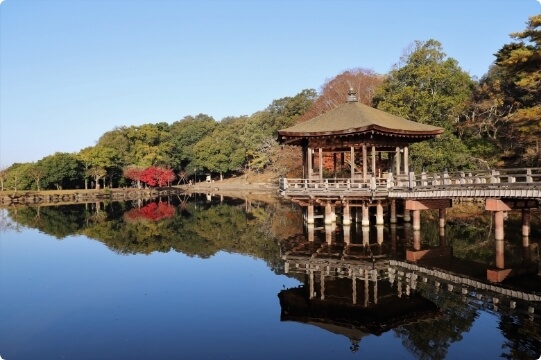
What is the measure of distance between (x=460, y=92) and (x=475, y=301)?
29286 mm

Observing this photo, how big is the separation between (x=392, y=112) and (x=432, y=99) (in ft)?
11.3

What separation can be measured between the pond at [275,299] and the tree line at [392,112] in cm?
881

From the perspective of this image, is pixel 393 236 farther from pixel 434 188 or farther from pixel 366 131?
pixel 366 131

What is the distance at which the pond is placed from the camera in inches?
426

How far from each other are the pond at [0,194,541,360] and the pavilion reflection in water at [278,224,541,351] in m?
0.06

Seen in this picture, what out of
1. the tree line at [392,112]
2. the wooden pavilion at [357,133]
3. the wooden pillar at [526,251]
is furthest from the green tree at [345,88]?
the wooden pillar at [526,251]

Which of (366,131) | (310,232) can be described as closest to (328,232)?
(310,232)

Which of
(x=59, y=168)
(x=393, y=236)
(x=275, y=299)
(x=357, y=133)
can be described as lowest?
(x=275, y=299)

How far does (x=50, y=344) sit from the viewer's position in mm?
11305

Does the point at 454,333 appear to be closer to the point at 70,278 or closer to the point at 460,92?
the point at 70,278

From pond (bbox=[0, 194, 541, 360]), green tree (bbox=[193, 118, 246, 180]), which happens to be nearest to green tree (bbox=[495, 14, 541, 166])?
pond (bbox=[0, 194, 541, 360])

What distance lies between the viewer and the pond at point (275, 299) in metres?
10.8

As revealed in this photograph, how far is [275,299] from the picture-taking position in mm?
15070

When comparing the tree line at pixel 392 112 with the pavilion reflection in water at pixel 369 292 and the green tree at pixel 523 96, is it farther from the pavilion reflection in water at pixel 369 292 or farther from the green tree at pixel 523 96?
the pavilion reflection in water at pixel 369 292
